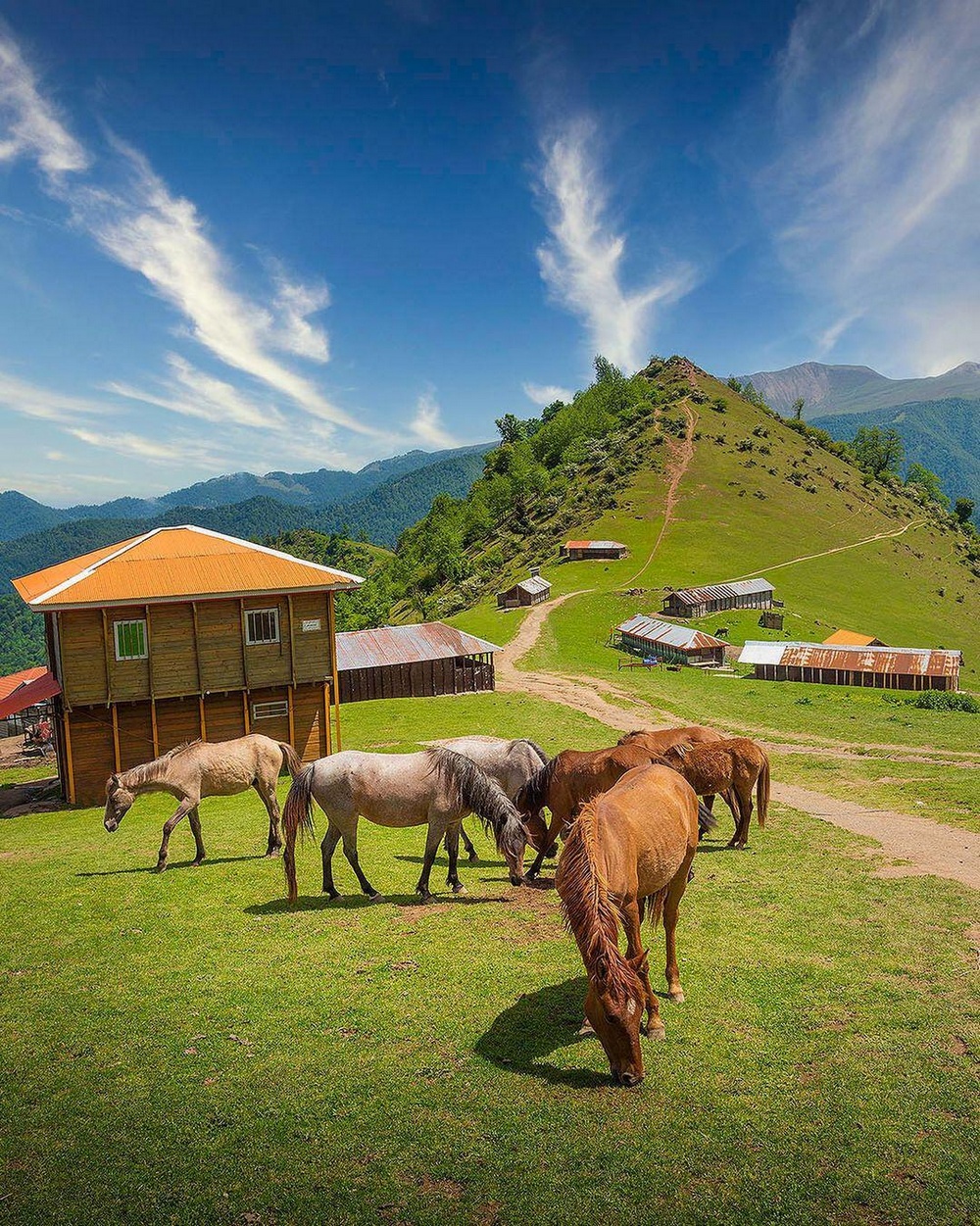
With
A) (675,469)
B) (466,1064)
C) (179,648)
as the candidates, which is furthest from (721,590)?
(466,1064)

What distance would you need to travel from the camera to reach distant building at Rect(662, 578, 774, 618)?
7888cm

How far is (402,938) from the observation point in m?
11.1

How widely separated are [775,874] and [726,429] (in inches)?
5930

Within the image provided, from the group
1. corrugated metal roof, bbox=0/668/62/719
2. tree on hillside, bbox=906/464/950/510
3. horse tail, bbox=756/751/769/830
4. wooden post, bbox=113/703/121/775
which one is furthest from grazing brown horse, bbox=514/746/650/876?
tree on hillside, bbox=906/464/950/510

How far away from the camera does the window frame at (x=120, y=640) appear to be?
2578cm

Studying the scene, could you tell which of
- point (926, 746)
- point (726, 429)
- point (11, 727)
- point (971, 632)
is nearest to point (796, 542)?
point (971, 632)

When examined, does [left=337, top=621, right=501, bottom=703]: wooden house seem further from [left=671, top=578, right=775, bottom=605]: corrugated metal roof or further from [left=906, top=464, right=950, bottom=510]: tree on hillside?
[left=906, top=464, right=950, bottom=510]: tree on hillside

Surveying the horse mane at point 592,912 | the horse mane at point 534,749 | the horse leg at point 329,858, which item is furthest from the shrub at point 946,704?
the horse mane at point 592,912

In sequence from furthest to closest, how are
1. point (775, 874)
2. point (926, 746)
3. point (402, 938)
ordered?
point (926, 746), point (775, 874), point (402, 938)

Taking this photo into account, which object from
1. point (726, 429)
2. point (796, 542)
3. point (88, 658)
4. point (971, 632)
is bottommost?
point (971, 632)

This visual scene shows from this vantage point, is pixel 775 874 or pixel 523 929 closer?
pixel 523 929

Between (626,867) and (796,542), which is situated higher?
(796,542)

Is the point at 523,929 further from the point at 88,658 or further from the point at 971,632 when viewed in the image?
the point at 971,632

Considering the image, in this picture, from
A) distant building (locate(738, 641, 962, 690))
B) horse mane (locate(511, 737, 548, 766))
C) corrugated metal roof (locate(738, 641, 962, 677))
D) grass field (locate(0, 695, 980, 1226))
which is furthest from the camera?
corrugated metal roof (locate(738, 641, 962, 677))
